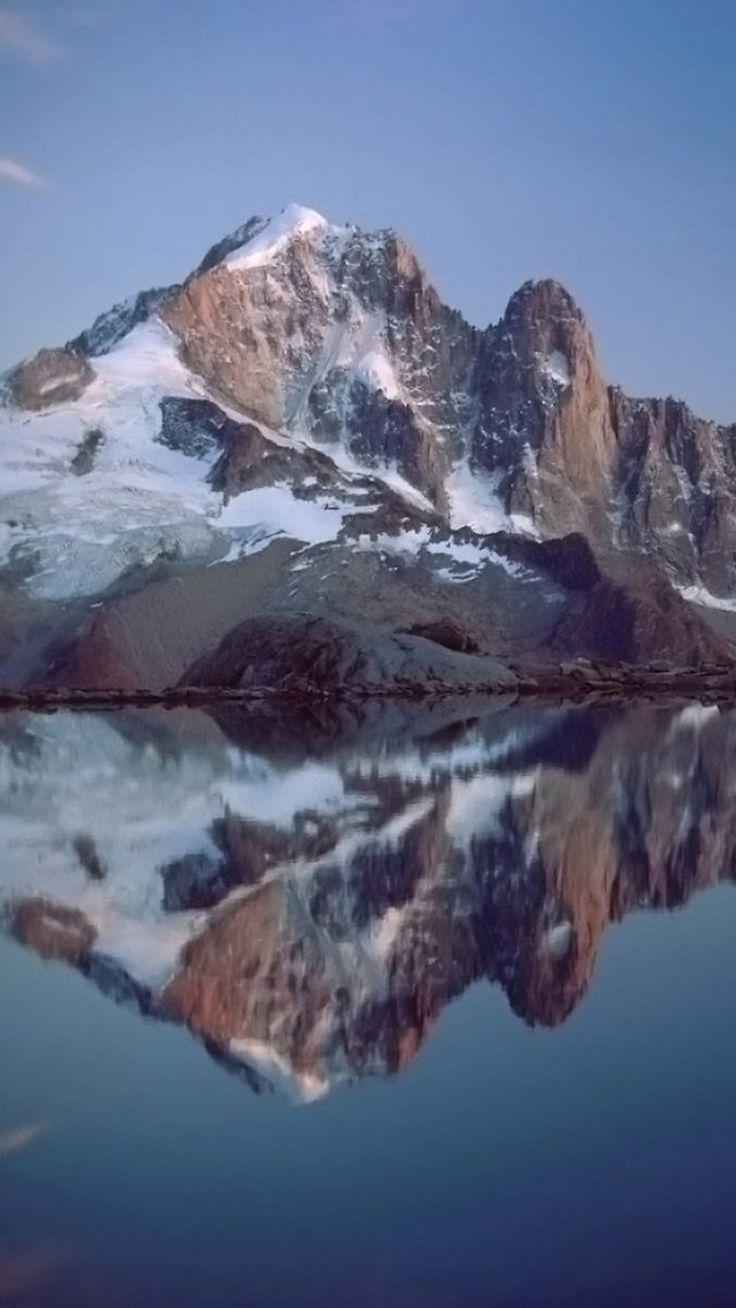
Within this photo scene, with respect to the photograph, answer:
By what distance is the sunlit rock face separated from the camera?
927 centimetres

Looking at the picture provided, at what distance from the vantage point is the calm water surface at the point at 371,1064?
602 cm

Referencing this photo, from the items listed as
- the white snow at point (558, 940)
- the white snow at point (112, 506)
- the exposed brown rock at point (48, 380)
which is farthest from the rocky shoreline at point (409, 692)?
the exposed brown rock at point (48, 380)

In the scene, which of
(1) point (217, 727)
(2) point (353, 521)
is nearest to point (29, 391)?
(2) point (353, 521)

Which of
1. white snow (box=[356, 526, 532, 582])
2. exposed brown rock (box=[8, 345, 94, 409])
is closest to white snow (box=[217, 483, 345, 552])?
white snow (box=[356, 526, 532, 582])

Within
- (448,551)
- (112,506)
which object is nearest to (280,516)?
(448,551)

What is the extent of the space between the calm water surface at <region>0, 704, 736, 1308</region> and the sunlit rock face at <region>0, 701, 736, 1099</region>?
4cm

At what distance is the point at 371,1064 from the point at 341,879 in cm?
559

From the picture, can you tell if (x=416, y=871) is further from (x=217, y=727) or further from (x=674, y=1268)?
(x=217, y=727)

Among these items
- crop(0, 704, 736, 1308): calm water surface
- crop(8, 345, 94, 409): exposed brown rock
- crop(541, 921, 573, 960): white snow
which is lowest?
crop(0, 704, 736, 1308): calm water surface

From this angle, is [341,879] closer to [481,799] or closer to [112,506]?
[481,799]

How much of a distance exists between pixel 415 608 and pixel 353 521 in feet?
51.5

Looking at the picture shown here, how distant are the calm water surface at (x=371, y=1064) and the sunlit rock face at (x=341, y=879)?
0.04m

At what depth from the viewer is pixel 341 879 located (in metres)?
13.7

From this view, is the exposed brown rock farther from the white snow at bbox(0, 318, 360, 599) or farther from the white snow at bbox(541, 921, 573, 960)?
the white snow at bbox(541, 921, 573, 960)
